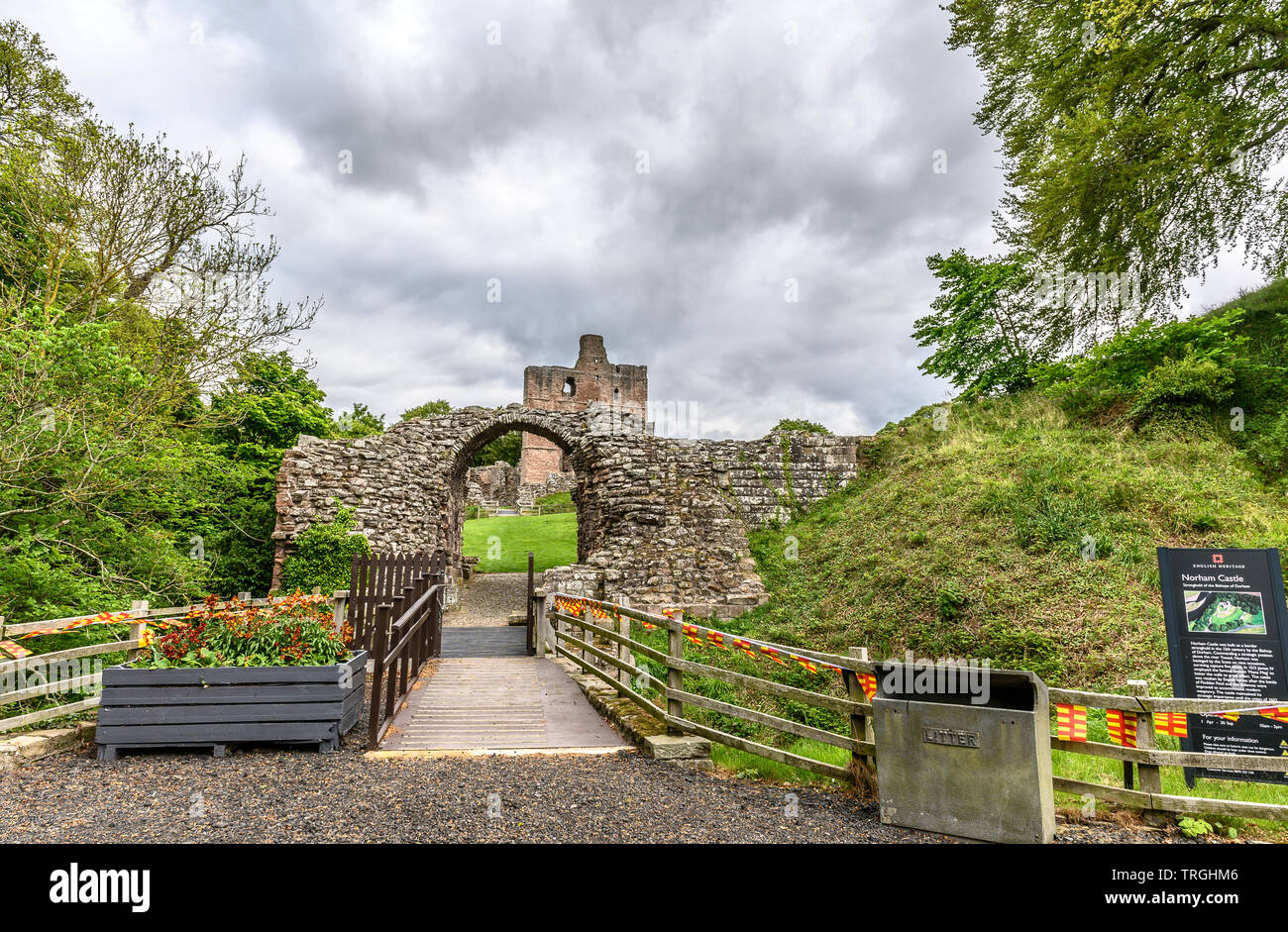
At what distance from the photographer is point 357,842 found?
3131 mm

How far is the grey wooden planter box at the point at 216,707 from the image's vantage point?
4.75 m

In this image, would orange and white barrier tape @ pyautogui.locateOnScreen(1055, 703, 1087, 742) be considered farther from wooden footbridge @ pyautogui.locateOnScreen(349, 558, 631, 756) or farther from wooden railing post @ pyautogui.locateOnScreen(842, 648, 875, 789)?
wooden footbridge @ pyautogui.locateOnScreen(349, 558, 631, 756)

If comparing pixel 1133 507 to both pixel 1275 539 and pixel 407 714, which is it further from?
pixel 407 714

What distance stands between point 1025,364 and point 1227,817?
15.2 meters

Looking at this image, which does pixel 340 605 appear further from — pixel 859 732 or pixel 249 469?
pixel 859 732

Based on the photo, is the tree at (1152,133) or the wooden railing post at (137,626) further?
the tree at (1152,133)

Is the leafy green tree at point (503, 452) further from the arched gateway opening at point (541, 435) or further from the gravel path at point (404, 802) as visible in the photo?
the gravel path at point (404, 802)

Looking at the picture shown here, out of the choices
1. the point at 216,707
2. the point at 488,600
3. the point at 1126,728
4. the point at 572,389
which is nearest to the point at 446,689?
the point at 216,707

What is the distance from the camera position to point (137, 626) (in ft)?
18.5

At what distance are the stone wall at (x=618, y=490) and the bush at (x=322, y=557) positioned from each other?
357mm

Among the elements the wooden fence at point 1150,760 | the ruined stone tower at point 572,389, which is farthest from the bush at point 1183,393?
the ruined stone tower at point 572,389
